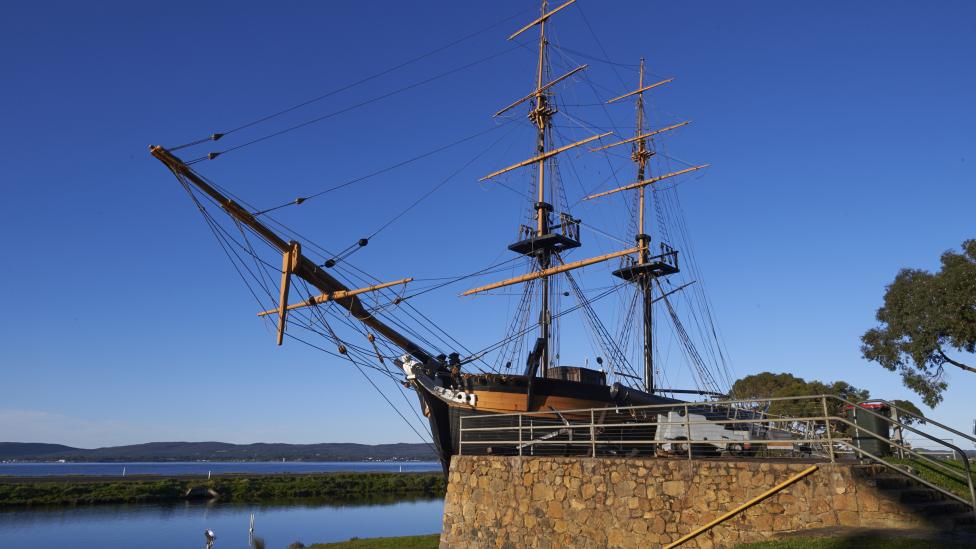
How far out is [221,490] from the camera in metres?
62.6

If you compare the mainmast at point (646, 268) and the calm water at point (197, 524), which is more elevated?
the mainmast at point (646, 268)

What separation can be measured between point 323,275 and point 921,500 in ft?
59.0

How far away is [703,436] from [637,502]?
3036mm

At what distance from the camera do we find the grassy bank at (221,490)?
52.9m

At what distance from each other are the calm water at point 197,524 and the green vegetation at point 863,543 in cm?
2949

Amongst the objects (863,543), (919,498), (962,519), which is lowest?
(863,543)

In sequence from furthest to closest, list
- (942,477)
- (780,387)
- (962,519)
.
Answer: (780,387) < (942,477) < (962,519)

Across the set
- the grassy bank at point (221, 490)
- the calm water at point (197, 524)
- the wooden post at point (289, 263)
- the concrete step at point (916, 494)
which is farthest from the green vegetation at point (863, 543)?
the grassy bank at point (221, 490)

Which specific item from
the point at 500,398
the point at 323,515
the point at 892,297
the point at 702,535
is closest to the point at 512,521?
the point at 702,535

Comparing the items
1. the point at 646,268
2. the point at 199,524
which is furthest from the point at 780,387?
the point at 199,524

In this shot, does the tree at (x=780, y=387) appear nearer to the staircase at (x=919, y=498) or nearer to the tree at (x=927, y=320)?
the tree at (x=927, y=320)

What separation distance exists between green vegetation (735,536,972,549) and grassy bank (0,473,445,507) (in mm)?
55825

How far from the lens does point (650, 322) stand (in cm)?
4288

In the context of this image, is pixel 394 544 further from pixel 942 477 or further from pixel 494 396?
pixel 942 477
